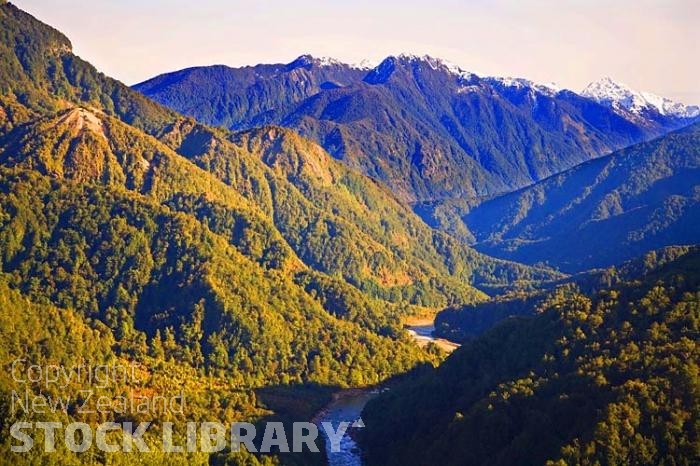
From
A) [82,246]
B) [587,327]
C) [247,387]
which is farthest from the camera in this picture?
[82,246]

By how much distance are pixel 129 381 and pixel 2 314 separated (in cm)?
2619

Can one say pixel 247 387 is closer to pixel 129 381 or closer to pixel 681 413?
pixel 129 381

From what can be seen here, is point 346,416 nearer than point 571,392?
No

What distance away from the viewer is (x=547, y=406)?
4456 inches

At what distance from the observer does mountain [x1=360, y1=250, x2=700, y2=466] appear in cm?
10225

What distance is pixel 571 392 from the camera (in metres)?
114

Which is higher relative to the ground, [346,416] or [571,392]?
[571,392]

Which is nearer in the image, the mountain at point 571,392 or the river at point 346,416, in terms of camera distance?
the mountain at point 571,392

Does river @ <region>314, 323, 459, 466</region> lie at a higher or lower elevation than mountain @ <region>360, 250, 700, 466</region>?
lower

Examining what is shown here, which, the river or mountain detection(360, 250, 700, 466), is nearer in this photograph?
mountain detection(360, 250, 700, 466)

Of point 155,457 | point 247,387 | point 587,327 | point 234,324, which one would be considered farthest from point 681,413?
point 234,324

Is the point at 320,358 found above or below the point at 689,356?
below

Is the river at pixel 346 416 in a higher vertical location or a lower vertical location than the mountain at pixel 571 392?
lower

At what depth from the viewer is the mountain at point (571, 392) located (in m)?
102
